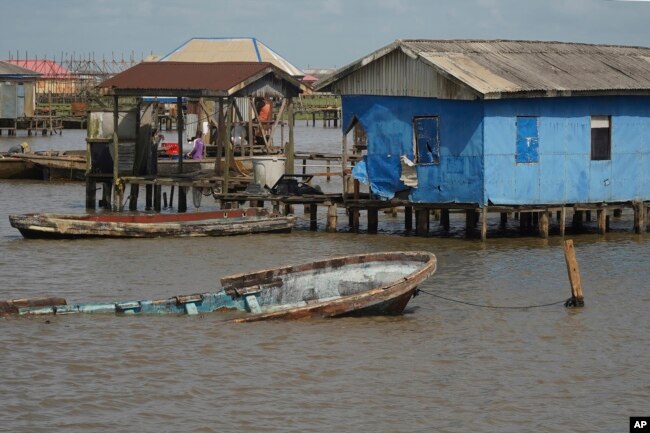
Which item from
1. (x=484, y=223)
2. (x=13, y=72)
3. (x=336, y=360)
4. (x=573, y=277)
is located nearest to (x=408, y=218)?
(x=484, y=223)

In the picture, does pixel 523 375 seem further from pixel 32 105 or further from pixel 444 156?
pixel 32 105

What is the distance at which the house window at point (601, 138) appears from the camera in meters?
23.0

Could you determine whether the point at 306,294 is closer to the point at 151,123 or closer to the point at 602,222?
the point at 602,222

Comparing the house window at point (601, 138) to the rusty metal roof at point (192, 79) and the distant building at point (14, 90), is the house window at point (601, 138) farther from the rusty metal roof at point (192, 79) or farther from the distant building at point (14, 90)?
the distant building at point (14, 90)

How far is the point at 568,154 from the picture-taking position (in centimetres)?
2256

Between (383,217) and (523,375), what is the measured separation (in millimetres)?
14487

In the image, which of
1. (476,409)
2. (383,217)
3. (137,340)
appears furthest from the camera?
(383,217)

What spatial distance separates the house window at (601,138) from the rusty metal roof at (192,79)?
6800mm

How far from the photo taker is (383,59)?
900 inches

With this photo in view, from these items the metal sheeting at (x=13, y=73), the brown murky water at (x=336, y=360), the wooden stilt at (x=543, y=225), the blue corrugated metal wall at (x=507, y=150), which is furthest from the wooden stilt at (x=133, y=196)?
the metal sheeting at (x=13, y=73)

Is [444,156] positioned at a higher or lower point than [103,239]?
higher

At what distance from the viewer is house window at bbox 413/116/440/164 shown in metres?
22.3

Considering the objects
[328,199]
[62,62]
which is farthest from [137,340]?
[62,62]

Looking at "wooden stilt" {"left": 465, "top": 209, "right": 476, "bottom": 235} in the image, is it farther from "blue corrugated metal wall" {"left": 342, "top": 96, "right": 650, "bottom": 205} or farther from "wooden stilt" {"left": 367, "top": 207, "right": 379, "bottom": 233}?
"wooden stilt" {"left": 367, "top": 207, "right": 379, "bottom": 233}
